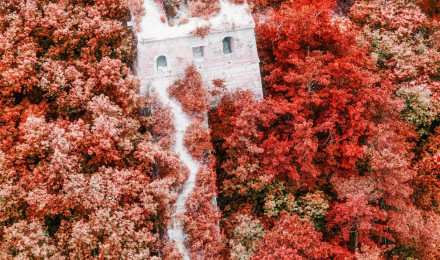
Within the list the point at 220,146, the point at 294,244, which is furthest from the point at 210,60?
the point at 294,244

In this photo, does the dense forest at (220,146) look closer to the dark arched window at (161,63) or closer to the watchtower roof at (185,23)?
the watchtower roof at (185,23)

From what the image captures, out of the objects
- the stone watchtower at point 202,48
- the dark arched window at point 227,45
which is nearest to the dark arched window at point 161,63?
the stone watchtower at point 202,48

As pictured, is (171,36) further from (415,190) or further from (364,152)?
(415,190)

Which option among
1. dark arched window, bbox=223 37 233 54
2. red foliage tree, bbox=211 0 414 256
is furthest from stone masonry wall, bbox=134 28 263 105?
red foliage tree, bbox=211 0 414 256

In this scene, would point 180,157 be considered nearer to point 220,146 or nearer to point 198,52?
point 220,146

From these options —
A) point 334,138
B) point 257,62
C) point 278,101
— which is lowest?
point 334,138

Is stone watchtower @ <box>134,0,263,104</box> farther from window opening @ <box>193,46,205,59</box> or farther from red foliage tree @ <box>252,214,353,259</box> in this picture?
red foliage tree @ <box>252,214,353,259</box>

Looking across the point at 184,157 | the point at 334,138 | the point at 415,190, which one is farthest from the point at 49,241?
the point at 415,190
